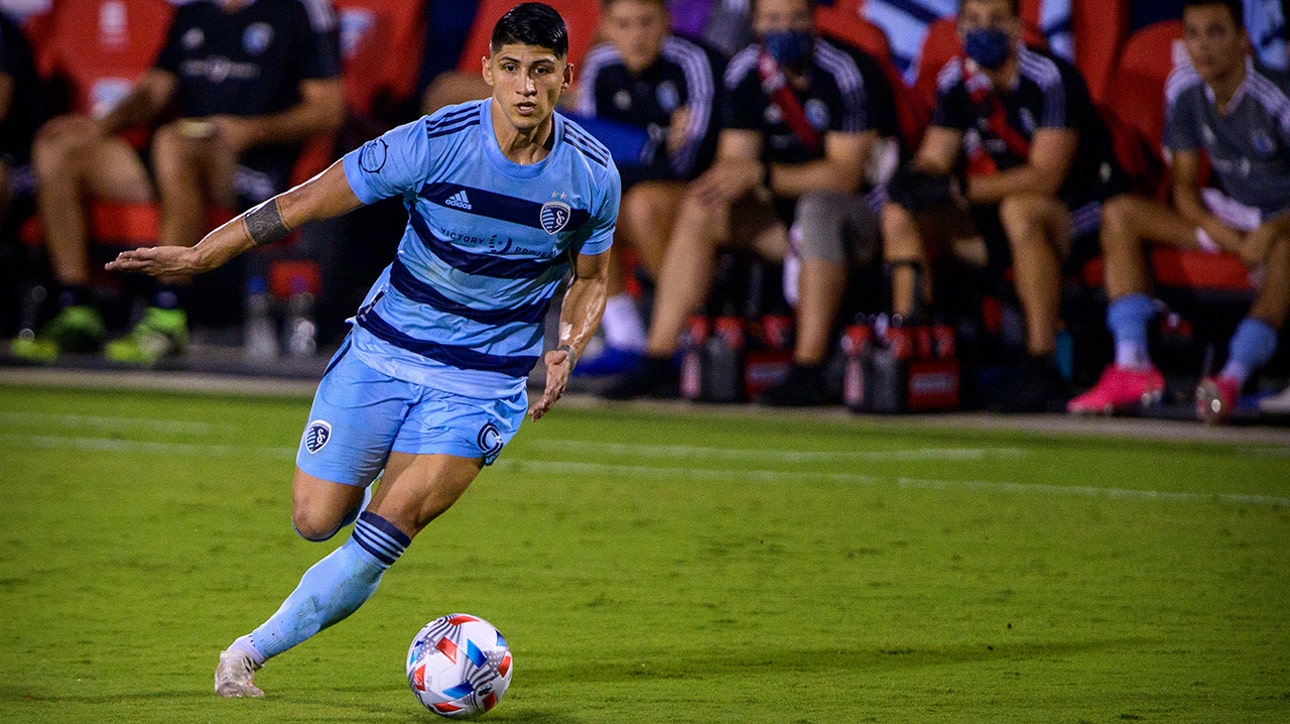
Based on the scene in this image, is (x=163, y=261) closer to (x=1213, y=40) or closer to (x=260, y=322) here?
(x=1213, y=40)

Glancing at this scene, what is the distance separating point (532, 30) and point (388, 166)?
0.53 m

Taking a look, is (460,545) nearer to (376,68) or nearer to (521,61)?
(521,61)

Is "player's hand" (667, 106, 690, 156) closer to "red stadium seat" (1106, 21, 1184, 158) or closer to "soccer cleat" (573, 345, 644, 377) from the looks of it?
"soccer cleat" (573, 345, 644, 377)

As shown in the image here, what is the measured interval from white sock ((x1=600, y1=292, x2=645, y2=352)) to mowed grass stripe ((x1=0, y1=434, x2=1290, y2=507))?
200 centimetres

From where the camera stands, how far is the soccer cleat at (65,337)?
46.4ft

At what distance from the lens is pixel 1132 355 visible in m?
11.3

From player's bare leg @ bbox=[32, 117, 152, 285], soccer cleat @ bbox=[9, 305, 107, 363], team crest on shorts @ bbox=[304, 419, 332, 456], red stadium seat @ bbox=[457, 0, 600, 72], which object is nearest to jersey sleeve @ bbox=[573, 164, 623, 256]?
team crest on shorts @ bbox=[304, 419, 332, 456]

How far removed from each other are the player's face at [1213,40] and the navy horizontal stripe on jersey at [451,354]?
7.48 meters

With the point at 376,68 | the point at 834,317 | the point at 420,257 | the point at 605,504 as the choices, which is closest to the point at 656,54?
the point at 834,317

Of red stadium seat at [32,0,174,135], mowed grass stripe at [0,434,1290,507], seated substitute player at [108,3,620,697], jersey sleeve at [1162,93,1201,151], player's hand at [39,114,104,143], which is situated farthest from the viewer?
red stadium seat at [32,0,174,135]

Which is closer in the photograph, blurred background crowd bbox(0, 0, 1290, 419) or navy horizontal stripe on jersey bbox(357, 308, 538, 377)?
navy horizontal stripe on jersey bbox(357, 308, 538, 377)

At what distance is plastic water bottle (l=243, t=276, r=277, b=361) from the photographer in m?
14.3

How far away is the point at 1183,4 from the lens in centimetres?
1223

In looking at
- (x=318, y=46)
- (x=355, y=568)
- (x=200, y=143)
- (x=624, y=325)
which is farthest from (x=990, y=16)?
(x=355, y=568)
